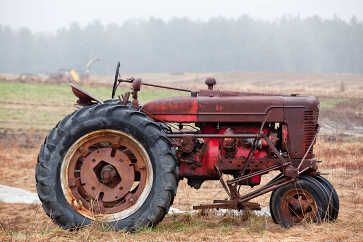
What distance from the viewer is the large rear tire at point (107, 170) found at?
5.15m

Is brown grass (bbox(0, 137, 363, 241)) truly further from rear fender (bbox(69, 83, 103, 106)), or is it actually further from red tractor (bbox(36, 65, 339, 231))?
rear fender (bbox(69, 83, 103, 106))

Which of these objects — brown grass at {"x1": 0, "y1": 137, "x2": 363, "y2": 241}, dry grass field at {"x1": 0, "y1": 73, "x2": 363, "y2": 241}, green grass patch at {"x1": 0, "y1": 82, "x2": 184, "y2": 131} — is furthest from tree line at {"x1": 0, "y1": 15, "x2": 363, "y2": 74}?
brown grass at {"x1": 0, "y1": 137, "x2": 363, "y2": 241}

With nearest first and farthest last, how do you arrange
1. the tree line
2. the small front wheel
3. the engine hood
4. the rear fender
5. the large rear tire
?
the large rear tire → the small front wheel → the engine hood → the rear fender → the tree line

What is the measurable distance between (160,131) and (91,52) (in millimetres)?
107571

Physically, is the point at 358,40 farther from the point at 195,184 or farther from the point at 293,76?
the point at 195,184

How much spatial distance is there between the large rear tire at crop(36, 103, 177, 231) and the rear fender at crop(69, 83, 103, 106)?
618 millimetres

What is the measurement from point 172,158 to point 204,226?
978mm

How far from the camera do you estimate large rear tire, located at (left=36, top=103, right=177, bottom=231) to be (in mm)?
5148

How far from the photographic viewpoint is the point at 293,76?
160 ft

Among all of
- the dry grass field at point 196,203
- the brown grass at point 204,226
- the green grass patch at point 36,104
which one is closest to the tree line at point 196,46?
the green grass patch at point 36,104

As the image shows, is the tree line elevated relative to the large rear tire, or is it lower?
elevated

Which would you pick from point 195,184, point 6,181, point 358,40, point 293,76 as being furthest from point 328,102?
point 358,40

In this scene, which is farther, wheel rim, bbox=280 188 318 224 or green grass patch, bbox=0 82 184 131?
green grass patch, bbox=0 82 184 131

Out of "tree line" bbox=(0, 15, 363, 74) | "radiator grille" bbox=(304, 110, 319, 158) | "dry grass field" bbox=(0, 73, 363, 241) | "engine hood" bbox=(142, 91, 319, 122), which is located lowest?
"dry grass field" bbox=(0, 73, 363, 241)
